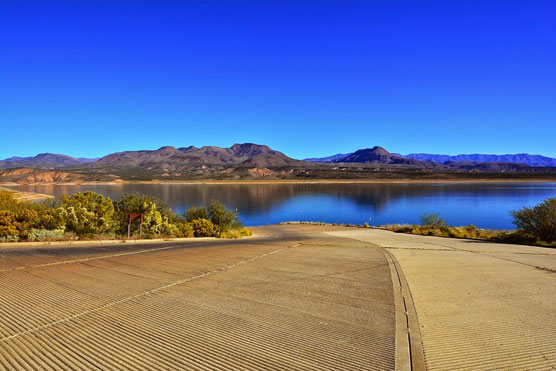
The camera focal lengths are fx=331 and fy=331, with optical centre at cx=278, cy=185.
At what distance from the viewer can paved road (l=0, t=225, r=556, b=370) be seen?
2.98 m

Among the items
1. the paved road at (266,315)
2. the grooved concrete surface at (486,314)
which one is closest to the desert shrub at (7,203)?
the paved road at (266,315)

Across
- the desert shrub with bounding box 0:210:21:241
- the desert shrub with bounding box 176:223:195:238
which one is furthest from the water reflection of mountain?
the desert shrub with bounding box 0:210:21:241

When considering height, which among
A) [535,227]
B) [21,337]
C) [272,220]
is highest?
[21,337]

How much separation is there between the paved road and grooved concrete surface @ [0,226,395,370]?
0.06ft

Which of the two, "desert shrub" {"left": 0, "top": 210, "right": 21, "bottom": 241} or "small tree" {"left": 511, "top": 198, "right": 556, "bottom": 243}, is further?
"small tree" {"left": 511, "top": 198, "right": 556, "bottom": 243}

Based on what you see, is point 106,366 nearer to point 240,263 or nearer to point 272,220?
point 240,263

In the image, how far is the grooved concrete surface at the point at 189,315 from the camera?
2945mm

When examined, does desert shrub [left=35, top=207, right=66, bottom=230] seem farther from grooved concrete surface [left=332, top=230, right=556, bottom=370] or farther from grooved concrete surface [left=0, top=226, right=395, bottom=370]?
grooved concrete surface [left=332, top=230, right=556, bottom=370]

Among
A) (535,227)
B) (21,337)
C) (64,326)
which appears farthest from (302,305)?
(535,227)

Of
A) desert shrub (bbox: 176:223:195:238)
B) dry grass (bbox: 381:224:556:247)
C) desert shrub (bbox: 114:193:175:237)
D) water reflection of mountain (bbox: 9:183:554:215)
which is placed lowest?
water reflection of mountain (bbox: 9:183:554:215)

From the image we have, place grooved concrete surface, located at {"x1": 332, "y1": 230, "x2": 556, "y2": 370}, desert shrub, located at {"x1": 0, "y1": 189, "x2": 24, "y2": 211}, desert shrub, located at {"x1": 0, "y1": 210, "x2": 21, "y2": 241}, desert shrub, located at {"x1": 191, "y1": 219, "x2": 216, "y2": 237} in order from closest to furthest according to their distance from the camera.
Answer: grooved concrete surface, located at {"x1": 332, "y1": 230, "x2": 556, "y2": 370}
desert shrub, located at {"x1": 0, "y1": 210, "x2": 21, "y2": 241}
desert shrub, located at {"x1": 0, "y1": 189, "x2": 24, "y2": 211}
desert shrub, located at {"x1": 191, "y1": 219, "x2": 216, "y2": 237}

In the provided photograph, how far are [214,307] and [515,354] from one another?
326cm

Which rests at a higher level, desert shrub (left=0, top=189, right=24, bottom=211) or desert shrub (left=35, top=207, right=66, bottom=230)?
desert shrub (left=0, top=189, right=24, bottom=211)

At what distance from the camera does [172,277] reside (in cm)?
565
